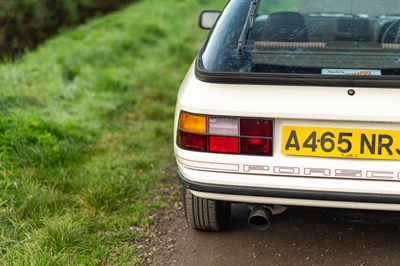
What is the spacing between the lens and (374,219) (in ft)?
11.6

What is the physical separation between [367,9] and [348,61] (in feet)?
2.24

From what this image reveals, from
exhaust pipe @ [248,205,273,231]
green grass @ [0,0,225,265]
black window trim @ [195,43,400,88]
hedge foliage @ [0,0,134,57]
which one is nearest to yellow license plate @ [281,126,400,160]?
black window trim @ [195,43,400,88]

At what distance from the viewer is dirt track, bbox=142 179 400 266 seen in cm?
366

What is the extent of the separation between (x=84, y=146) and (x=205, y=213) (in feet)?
6.83

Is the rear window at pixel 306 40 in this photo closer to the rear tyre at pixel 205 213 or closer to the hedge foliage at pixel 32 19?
the rear tyre at pixel 205 213

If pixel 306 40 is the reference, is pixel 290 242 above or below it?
below

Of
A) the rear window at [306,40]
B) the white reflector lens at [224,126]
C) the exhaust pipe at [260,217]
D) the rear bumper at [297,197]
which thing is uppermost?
the rear window at [306,40]

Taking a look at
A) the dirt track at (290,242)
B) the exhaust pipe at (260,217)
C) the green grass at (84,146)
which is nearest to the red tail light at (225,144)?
the exhaust pipe at (260,217)

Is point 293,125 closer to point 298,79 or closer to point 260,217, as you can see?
point 298,79

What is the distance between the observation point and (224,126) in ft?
10.8

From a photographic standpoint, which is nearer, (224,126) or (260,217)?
(224,126)

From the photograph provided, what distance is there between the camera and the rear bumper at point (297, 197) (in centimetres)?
319

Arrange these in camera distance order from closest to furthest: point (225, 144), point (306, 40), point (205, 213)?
point (225, 144) < point (306, 40) < point (205, 213)

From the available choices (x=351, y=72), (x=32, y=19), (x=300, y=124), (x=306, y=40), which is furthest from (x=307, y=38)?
(x=32, y=19)
